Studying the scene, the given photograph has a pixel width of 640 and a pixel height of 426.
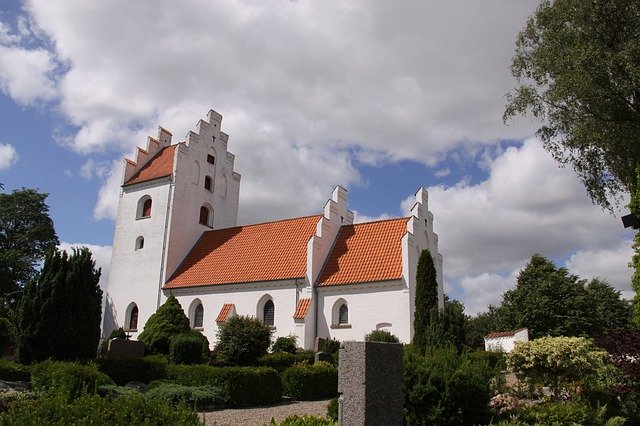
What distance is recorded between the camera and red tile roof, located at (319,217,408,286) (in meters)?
22.8

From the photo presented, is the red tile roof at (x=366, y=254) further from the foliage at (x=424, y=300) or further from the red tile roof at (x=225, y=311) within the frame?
the red tile roof at (x=225, y=311)

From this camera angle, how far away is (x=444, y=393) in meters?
7.74

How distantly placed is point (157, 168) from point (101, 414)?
88.3 ft

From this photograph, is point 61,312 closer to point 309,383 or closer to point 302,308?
point 309,383

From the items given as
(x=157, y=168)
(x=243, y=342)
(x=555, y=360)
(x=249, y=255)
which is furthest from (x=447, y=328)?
(x=157, y=168)

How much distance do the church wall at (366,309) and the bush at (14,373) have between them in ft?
41.8

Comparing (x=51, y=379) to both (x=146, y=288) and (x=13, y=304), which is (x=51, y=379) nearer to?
(x=146, y=288)

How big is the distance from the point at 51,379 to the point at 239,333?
6.58 m

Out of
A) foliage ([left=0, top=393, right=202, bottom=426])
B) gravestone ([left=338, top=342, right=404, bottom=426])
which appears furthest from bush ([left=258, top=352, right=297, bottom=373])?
foliage ([left=0, top=393, right=202, bottom=426])

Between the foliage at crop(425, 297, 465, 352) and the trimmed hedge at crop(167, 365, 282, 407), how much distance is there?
5890mm

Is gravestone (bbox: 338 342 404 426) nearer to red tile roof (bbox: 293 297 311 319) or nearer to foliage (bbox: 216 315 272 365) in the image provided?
foliage (bbox: 216 315 272 365)

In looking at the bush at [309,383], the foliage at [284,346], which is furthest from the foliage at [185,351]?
the foliage at [284,346]

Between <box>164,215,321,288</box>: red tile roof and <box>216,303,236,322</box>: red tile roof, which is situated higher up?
<box>164,215,321,288</box>: red tile roof

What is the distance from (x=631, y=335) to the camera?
9883 mm
